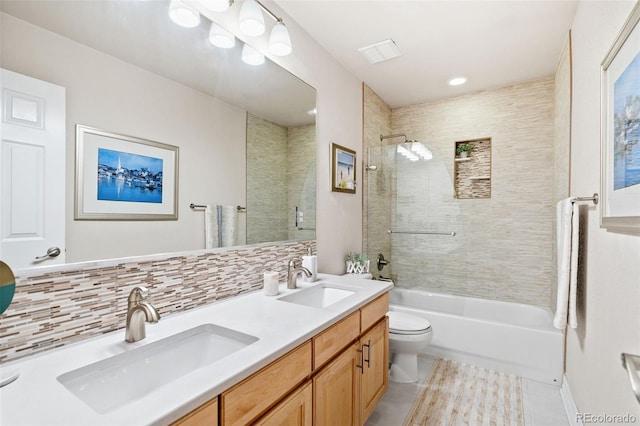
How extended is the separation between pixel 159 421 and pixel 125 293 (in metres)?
0.62

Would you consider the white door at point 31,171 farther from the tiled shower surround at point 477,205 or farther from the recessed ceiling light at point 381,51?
the tiled shower surround at point 477,205

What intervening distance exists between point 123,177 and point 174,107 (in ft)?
1.26

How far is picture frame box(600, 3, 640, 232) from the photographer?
0.93 metres

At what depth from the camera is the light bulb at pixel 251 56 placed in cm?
165

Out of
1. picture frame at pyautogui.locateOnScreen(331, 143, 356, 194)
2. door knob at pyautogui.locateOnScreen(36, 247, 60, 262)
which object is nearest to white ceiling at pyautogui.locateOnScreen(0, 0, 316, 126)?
picture frame at pyautogui.locateOnScreen(331, 143, 356, 194)

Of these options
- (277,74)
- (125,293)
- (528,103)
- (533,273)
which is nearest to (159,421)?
(125,293)

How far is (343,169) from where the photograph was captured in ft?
8.38

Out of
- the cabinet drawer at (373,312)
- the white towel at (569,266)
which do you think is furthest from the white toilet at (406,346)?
the white towel at (569,266)

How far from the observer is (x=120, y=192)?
3.62ft

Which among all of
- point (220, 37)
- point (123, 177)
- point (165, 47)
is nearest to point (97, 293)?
point (123, 177)

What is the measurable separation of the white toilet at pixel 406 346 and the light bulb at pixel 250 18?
86.3 inches

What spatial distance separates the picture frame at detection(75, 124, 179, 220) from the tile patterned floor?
175 cm

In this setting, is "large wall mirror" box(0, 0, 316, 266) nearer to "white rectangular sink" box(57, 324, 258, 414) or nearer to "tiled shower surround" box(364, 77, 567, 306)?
"white rectangular sink" box(57, 324, 258, 414)

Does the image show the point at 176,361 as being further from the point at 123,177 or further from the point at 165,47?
the point at 165,47
